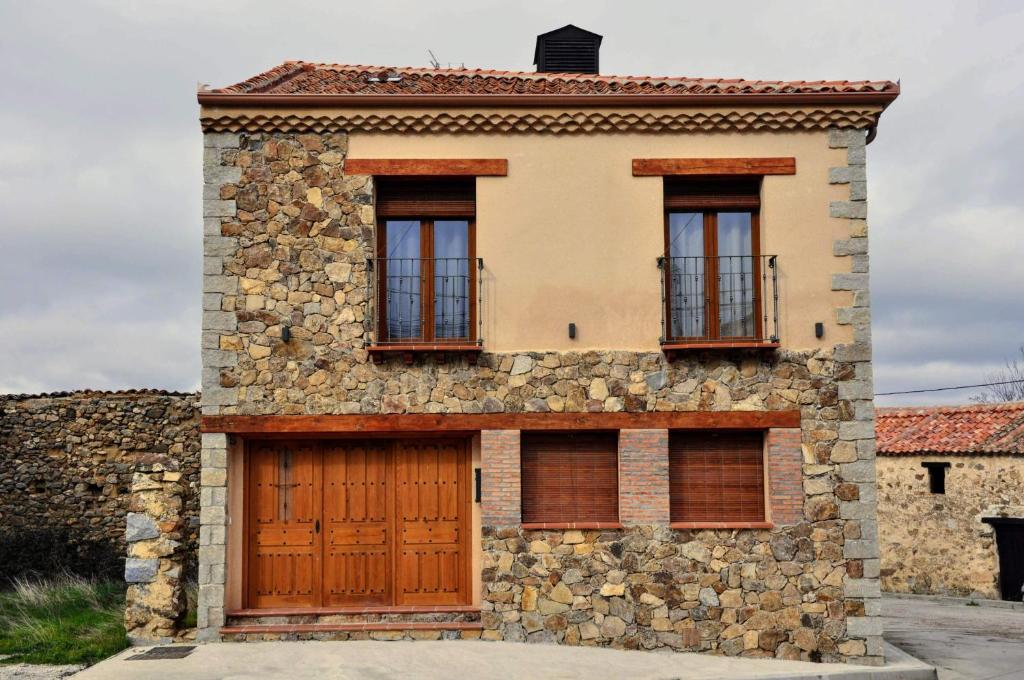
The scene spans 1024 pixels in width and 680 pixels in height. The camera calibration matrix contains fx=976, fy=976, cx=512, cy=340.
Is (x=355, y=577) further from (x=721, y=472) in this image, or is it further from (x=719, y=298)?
(x=719, y=298)

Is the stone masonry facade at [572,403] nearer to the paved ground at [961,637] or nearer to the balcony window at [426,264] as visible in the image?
the balcony window at [426,264]

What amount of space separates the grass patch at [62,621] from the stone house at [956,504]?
55.3 ft

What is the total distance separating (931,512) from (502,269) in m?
14.9

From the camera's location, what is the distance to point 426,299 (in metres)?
11.7

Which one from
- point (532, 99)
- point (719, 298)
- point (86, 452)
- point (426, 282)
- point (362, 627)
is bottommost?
point (362, 627)

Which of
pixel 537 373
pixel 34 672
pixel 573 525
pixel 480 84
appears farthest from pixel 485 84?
pixel 34 672

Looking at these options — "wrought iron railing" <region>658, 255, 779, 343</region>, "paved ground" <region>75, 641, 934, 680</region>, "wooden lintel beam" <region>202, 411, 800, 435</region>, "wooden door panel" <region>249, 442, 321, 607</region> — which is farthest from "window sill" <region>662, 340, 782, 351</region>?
"wooden door panel" <region>249, 442, 321, 607</region>

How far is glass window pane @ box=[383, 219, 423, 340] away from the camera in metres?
11.7

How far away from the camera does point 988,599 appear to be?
68.3 feet

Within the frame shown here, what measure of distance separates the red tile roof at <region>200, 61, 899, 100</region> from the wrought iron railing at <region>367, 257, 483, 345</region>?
2.04 metres

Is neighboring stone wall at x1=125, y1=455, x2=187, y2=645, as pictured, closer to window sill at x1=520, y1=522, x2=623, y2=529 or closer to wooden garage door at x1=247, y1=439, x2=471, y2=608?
wooden garage door at x1=247, y1=439, x2=471, y2=608

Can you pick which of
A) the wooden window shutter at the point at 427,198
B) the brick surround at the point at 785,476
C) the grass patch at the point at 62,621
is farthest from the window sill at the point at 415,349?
the grass patch at the point at 62,621

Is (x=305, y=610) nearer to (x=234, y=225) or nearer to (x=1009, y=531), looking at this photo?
(x=234, y=225)

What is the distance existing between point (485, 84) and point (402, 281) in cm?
281
